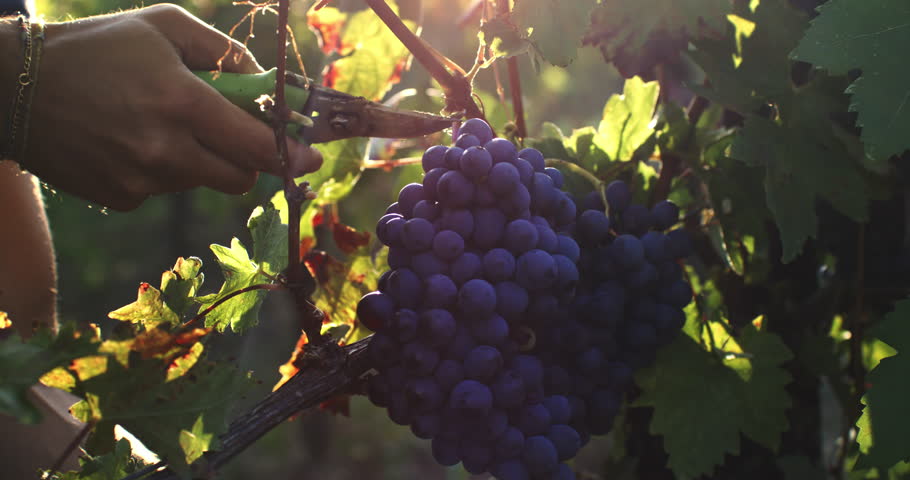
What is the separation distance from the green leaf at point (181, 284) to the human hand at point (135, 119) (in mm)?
147

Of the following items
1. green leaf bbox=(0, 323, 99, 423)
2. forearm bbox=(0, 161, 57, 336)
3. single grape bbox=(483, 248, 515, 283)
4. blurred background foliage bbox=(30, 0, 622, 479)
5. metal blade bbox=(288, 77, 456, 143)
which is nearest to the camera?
green leaf bbox=(0, 323, 99, 423)

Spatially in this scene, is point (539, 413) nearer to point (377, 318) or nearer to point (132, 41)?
point (377, 318)

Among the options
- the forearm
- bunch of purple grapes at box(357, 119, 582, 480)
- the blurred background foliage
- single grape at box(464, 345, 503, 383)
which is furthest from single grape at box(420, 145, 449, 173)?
the blurred background foliage

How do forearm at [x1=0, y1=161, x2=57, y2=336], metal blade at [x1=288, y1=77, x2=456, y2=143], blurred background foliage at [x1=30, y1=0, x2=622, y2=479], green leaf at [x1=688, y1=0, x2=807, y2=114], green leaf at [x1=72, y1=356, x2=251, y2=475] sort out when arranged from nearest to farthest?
green leaf at [x1=72, y1=356, x2=251, y2=475] < metal blade at [x1=288, y1=77, x2=456, y2=143] < green leaf at [x1=688, y1=0, x2=807, y2=114] < forearm at [x1=0, y1=161, x2=57, y2=336] < blurred background foliage at [x1=30, y1=0, x2=622, y2=479]

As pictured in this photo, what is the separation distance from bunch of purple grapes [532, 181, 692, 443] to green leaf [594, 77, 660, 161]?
8 centimetres

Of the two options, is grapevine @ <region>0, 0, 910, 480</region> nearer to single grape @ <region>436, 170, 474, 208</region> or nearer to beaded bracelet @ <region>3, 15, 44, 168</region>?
single grape @ <region>436, 170, 474, 208</region>

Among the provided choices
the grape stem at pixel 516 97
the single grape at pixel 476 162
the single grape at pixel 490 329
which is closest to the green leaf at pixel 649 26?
the grape stem at pixel 516 97

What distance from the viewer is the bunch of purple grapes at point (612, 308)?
0.85m

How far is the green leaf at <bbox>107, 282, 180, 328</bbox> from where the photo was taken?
0.73 meters

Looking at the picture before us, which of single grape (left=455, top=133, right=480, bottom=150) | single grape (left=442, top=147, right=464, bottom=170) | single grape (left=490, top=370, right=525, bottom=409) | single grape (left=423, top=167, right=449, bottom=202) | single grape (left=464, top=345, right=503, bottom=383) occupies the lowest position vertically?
single grape (left=490, top=370, right=525, bottom=409)

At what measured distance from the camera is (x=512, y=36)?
815 mm

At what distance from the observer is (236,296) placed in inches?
32.2

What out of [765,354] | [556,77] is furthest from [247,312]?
[556,77]

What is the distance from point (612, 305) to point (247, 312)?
0.43m
